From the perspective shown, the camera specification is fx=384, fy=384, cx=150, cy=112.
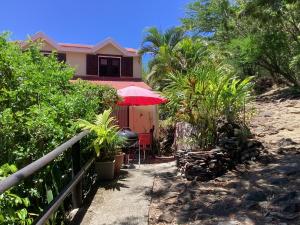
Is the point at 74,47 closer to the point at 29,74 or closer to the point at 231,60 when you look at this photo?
the point at 231,60

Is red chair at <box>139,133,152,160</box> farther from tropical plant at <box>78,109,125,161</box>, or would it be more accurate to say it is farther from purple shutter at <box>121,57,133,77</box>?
purple shutter at <box>121,57,133,77</box>

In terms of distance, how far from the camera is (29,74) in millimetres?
6098

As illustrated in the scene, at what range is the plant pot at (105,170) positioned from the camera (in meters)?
6.59

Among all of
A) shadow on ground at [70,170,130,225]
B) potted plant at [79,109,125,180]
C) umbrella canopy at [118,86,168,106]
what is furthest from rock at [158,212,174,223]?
umbrella canopy at [118,86,168,106]

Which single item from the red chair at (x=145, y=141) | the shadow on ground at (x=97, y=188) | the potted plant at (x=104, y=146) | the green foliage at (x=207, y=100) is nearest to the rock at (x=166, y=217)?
the shadow on ground at (x=97, y=188)

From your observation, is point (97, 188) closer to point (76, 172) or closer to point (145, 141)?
point (76, 172)

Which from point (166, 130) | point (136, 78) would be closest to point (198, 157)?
point (166, 130)

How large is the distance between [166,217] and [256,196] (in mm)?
1333

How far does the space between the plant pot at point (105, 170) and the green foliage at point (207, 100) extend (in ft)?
6.01

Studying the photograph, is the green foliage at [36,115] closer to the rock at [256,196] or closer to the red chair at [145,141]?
the rock at [256,196]

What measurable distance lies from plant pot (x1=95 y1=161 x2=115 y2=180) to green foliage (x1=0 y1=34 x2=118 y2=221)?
85cm

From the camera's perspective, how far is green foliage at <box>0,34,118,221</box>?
5.01m

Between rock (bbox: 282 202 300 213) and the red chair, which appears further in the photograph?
the red chair

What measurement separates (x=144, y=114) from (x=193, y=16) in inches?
484
